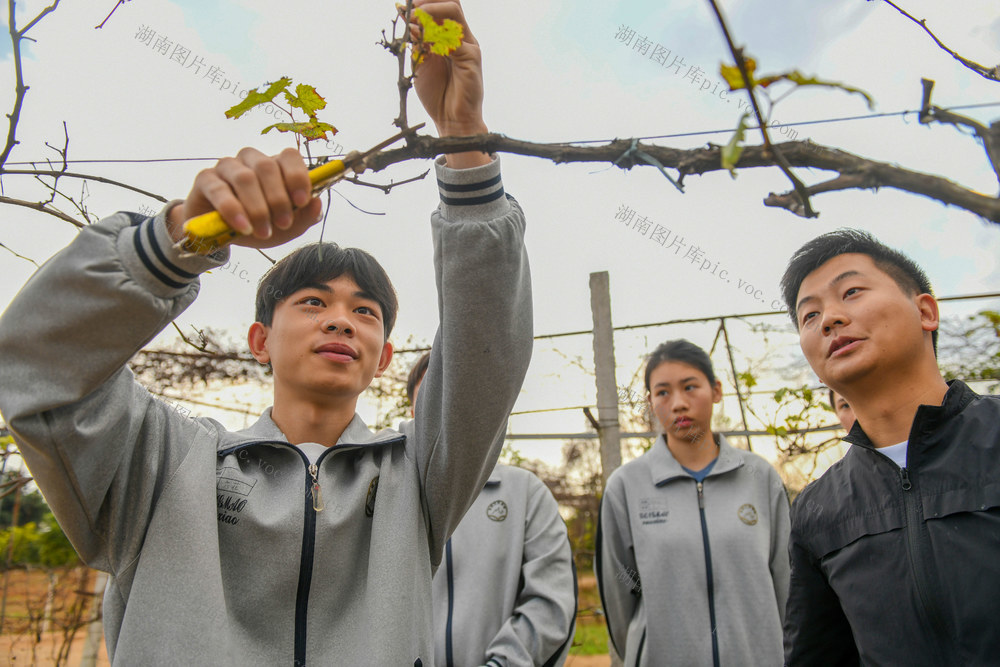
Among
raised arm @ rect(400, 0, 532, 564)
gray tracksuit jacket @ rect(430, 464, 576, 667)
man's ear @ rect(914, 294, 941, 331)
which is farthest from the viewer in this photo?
gray tracksuit jacket @ rect(430, 464, 576, 667)

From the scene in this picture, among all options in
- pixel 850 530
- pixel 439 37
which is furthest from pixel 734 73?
pixel 850 530

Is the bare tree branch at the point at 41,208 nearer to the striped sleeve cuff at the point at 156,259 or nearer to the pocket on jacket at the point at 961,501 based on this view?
the striped sleeve cuff at the point at 156,259

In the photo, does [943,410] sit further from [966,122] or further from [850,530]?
[966,122]

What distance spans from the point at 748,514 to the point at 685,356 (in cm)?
78

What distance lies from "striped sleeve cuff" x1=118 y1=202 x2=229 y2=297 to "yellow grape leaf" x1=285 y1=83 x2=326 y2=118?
0.96ft

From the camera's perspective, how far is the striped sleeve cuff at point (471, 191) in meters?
1.20

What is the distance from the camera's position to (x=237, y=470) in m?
1.41

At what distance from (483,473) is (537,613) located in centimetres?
120

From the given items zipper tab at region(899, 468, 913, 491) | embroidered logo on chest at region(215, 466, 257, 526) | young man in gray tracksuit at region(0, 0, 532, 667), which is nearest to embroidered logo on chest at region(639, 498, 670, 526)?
zipper tab at region(899, 468, 913, 491)

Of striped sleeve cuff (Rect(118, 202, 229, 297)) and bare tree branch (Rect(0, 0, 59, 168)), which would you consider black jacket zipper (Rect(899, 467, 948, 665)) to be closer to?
striped sleeve cuff (Rect(118, 202, 229, 297))

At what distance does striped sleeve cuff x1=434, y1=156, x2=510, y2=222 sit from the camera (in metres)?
1.20

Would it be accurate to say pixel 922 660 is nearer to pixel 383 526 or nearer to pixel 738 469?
pixel 383 526

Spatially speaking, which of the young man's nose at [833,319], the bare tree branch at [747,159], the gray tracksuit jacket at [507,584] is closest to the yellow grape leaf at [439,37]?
the bare tree branch at [747,159]

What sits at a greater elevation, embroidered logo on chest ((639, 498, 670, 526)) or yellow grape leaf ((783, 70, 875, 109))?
yellow grape leaf ((783, 70, 875, 109))
